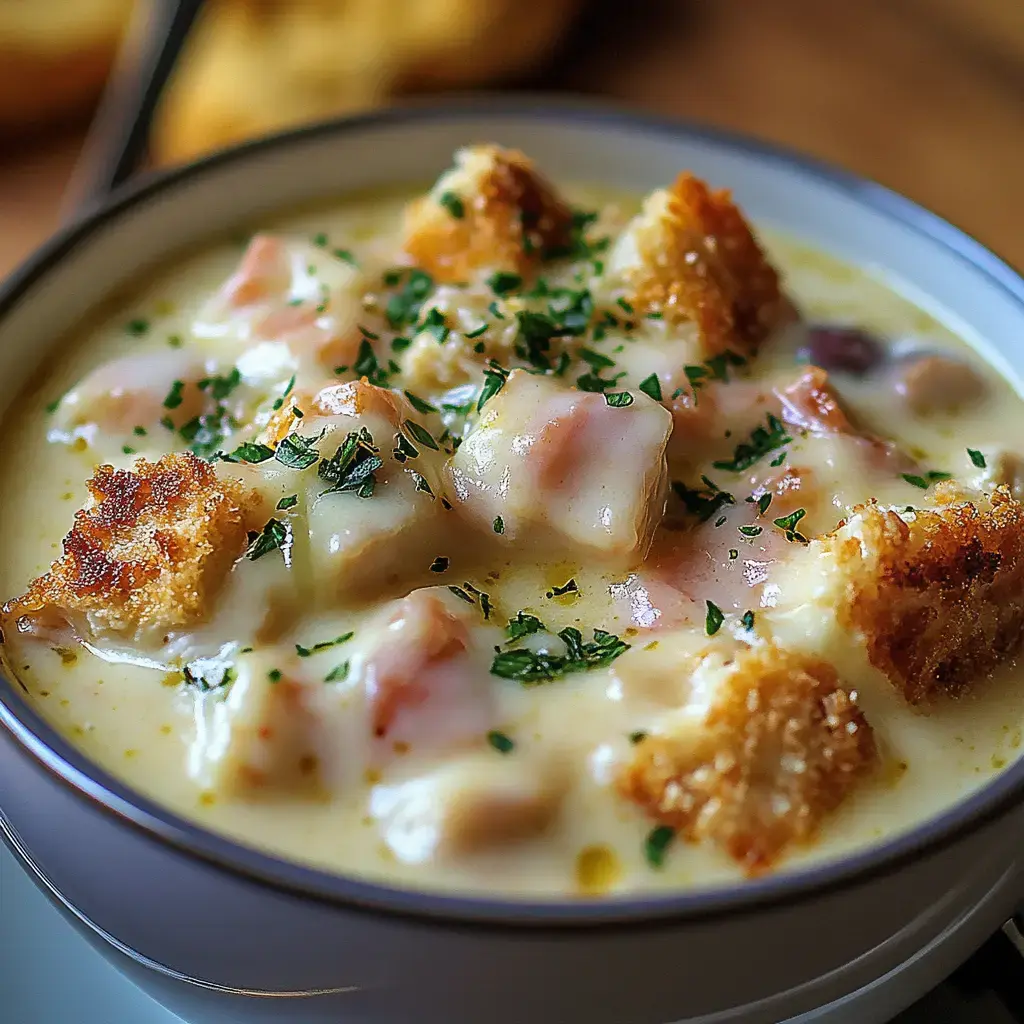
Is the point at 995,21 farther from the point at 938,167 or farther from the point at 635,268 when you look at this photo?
the point at 635,268

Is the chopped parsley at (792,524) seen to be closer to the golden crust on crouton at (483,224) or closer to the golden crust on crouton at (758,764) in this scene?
the golden crust on crouton at (758,764)

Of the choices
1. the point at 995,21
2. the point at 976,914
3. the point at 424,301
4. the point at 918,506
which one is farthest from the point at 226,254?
the point at 995,21

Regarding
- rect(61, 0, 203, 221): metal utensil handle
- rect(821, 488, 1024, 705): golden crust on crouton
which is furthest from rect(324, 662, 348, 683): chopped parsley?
rect(61, 0, 203, 221): metal utensil handle

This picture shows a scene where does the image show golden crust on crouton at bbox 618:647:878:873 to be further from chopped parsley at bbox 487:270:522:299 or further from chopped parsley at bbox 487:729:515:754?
chopped parsley at bbox 487:270:522:299

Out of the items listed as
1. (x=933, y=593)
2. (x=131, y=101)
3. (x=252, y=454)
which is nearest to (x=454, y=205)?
(x=252, y=454)

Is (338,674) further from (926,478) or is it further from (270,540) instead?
(926,478)
